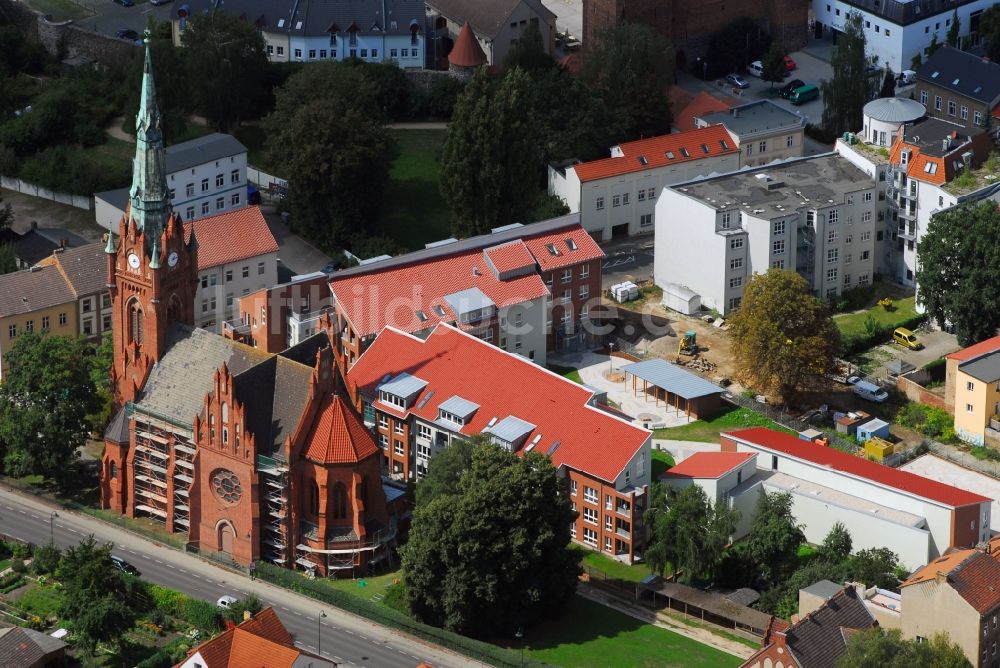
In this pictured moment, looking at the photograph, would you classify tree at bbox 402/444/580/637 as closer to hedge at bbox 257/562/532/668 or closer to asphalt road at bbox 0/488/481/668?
hedge at bbox 257/562/532/668

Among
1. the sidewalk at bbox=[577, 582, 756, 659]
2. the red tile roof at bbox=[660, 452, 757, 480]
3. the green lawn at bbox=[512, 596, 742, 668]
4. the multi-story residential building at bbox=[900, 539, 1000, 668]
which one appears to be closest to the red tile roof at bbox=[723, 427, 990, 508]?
the red tile roof at bbox=[660, 452, 757, 480]

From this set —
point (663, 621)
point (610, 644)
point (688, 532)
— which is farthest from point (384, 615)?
point (688, 532)

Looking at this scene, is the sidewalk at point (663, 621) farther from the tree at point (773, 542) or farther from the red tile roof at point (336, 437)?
the red tile roof at point (336, 437)

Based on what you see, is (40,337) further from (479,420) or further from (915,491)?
(915,491)

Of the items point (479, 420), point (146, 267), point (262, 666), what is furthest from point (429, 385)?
point (262, 666)

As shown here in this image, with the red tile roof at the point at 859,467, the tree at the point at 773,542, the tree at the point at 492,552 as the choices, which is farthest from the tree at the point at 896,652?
the tree at the point at 492,552

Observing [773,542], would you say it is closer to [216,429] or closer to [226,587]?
[226,587]
